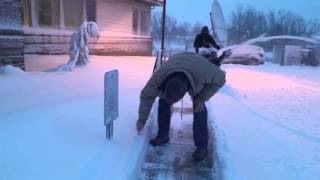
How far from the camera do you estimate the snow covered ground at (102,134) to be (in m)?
4.55

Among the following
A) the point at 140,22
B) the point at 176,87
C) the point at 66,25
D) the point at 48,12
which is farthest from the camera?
the point at 140,22

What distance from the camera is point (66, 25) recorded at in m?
18.4

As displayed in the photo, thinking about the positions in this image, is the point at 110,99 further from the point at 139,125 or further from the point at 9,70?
the point at 9,70

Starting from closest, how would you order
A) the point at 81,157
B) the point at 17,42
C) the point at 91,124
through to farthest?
the point at 81,157 → the point at 91,124 → the point at 17,42

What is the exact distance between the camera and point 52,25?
689 inches

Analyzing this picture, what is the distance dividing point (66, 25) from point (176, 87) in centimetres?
1422

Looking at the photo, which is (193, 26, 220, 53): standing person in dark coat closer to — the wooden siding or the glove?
the glove

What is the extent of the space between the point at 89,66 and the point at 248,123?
21.0 ft

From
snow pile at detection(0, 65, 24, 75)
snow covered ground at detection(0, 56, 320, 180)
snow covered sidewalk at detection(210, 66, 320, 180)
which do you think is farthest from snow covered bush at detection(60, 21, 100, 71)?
snow covered sidewalk at detection(210, 66, 320, 180)

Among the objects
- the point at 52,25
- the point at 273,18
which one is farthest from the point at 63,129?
the point at 273,18

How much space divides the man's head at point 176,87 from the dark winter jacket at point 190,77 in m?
0.05

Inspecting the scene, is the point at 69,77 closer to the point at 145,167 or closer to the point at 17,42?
the point at 17,42

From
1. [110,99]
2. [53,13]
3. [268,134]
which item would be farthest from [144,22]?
[110,99]

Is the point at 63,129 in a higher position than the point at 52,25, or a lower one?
lower
